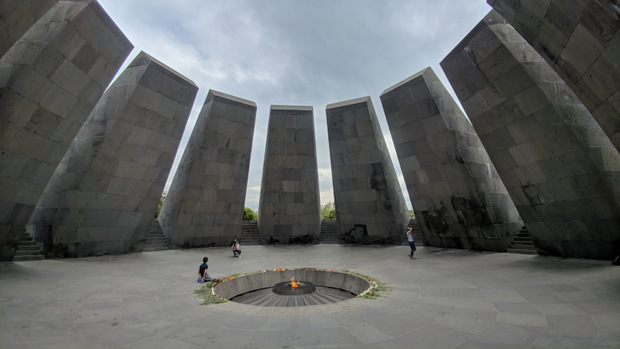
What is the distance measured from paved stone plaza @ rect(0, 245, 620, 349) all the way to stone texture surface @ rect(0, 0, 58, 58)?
5.31 meters

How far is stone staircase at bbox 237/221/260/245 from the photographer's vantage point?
65.4 feet

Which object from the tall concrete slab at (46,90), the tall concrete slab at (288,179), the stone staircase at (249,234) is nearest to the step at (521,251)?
the tall concrete slab at (288,179)

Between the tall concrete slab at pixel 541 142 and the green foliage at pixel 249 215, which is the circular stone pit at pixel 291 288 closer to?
the tall concrete slab at pixel 541 142

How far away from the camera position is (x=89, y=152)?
1224 centimetres

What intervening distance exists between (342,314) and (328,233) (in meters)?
16.5

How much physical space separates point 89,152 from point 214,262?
7.46m

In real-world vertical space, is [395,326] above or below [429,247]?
below

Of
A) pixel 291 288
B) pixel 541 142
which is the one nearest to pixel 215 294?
pixel 291 288

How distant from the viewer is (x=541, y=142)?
10141 millimetres

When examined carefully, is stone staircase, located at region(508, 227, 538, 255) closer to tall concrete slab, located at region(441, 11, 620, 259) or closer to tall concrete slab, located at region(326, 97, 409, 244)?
tall concrete slab, located at region(441, 11, 620, 259)

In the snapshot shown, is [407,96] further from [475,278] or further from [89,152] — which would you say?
[89,152]

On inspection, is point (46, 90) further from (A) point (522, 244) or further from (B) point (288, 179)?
(A) point (522, 244)

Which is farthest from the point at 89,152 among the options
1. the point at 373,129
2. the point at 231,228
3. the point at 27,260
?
the point at 373,129

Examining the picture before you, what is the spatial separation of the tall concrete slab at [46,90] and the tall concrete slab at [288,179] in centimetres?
1075
